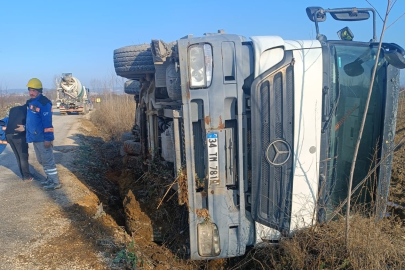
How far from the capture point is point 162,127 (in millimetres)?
4566

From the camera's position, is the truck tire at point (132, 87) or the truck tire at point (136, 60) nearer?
the truck tire at point (136, 60)

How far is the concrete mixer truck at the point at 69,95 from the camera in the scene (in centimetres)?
2375

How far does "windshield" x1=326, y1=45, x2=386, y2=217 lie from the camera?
Answer: 9.86ft

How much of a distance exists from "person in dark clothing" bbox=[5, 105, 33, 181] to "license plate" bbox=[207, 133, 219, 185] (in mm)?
4422

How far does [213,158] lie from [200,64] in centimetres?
84

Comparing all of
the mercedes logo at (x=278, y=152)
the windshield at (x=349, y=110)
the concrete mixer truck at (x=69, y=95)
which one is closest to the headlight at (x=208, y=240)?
the mercedes logo at (x=278, y=152)

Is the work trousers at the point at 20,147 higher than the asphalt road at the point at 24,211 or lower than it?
higher

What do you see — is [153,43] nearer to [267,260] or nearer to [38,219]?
[267,260]

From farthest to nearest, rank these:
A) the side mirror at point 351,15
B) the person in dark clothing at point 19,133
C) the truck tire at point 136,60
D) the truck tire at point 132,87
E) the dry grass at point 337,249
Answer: the truck tire at point 132,87, the person in dark clothing at point 19,133, the truck tire at point 136,60, the side mirror at point 351,15, the dry grass at point 337,249

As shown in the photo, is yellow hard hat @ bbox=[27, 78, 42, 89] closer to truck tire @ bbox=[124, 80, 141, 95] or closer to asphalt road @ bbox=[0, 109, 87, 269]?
asphalt road @ bbox=[0, 109, 87, 269]

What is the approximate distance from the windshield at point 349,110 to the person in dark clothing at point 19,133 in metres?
5.27

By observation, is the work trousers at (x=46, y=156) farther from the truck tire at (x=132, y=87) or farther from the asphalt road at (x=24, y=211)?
the truck tire at (x=132, y=87)

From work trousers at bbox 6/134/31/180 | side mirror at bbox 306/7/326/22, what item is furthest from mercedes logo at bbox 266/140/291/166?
work trousers at bbox 6/134/31/180

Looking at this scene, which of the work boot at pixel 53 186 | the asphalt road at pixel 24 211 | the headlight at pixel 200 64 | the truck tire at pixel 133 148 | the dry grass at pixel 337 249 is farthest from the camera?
the truck tire at pixel 133 148
